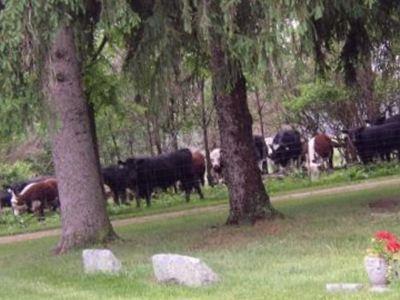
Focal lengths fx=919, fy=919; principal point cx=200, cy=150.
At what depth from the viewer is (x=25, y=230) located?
24641mm

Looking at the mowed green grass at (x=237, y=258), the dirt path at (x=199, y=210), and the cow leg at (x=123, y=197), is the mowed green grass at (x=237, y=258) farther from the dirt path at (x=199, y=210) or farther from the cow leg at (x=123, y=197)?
the cow leg at (x=123, y=197)

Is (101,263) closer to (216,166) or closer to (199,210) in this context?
(199,210)

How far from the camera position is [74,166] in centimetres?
1641

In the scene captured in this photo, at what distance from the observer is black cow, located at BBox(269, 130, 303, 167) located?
30.3 m

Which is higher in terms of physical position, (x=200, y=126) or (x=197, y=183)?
(x=200, y=126)

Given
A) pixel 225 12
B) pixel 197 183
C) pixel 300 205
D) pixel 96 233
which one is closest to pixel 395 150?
pixel 197 183

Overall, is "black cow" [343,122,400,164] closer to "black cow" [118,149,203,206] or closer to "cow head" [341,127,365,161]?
"cow head" [341,127,365,161]

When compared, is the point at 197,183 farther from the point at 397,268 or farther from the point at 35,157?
the point at 397,268

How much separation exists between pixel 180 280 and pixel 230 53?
494 centimetres

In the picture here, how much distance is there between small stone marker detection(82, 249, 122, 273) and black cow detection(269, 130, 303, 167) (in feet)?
59.7

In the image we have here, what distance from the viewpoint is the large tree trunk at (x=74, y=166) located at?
53.5 feet

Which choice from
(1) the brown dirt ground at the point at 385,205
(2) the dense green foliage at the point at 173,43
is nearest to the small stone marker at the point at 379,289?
(2) the dense green foliage at the point at 173,43

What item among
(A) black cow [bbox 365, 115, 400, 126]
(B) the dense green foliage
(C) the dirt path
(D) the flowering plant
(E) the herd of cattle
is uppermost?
(B) the dense green foliage

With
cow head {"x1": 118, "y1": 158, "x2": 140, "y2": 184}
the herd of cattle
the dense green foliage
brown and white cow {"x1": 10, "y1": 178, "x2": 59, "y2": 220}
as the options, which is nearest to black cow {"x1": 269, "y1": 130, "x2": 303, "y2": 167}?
the herd of cattle
